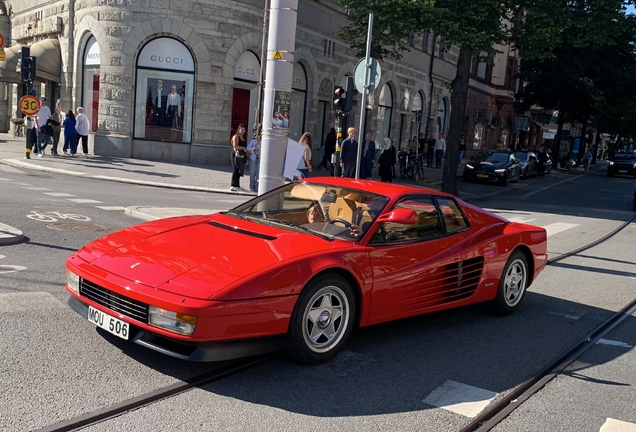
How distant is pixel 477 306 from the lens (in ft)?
20.6

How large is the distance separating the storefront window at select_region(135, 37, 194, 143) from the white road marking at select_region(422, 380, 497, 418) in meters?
20.0

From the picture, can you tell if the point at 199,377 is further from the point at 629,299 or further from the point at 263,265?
the point at 629,299

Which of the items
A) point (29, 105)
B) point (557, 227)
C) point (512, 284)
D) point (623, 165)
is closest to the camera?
point (512, 284)

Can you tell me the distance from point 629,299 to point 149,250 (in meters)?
6.01

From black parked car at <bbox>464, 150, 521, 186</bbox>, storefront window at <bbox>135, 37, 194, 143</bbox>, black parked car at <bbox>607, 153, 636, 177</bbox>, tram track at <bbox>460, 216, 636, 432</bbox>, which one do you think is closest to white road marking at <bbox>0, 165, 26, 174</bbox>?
storefront window at <bbox>135, 37, 194, 143</bbox>

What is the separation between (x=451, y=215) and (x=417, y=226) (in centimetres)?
59

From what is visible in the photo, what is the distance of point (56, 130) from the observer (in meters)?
23.0

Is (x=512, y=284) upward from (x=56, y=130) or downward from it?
downward

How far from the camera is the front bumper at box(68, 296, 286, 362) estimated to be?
13.2 ft

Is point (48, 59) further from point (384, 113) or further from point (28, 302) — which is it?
point (28, 302)

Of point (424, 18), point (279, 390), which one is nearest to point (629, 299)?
point (279, 390)

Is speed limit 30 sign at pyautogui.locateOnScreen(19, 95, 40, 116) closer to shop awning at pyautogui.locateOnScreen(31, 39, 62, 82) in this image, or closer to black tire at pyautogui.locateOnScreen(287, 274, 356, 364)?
shop awning at pyautogui.locateOnScreen(31, 39, 62, 82)

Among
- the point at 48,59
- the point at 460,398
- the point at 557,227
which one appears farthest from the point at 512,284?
the point at 48,59

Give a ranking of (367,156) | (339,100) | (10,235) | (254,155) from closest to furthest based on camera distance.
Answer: (10,235), (339,100), (254,155), (367,156)
